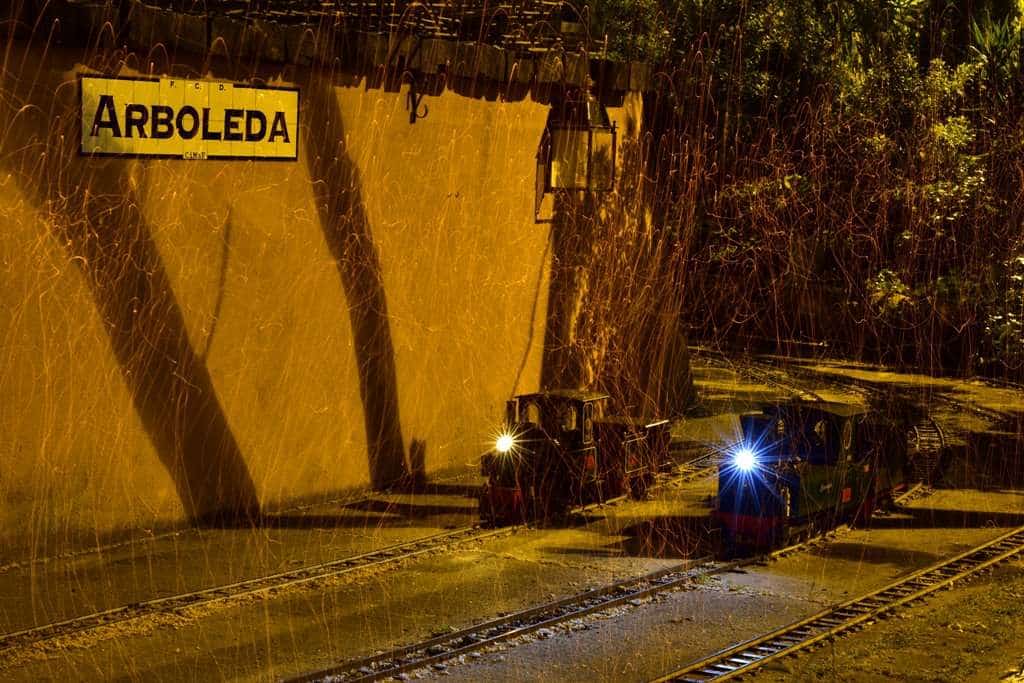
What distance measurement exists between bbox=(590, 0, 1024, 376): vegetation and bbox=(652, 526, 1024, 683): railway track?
274 inches

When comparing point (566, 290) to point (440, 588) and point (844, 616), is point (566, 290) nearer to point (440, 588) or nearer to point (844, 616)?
point (440, 588)

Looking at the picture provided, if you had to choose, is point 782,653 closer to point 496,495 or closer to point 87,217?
point 496,495

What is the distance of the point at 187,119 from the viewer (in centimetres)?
1429

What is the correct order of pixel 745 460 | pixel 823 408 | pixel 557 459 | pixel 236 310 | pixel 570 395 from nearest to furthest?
1. pixel 745 460
2. pixel 236 310
3. pixel 823 408
4. pixel 557 459
5. pixel 570 395

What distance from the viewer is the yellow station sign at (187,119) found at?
44.6 feet

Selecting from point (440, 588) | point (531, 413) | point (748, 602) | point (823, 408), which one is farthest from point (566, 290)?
point (748, 602)

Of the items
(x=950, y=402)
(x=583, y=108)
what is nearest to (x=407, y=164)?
(x=583, y=108)

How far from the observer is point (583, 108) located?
739 inches

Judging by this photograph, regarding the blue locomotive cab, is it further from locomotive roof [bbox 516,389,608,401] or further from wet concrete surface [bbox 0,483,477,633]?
wet concrete surface [bbox 0,483,477,633]

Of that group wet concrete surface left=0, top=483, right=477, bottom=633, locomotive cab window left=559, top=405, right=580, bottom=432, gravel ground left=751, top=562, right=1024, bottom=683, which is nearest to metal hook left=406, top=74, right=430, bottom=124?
locomotive cab window left=559, top=405, right=580, bottom=432

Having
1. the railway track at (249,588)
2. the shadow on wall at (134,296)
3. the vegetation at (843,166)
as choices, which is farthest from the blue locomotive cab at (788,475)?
the vegetation at (843,166)

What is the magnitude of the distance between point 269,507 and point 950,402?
45.5 feet

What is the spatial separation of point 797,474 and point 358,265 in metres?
5.19

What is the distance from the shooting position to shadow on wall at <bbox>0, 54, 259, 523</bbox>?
13203mm
